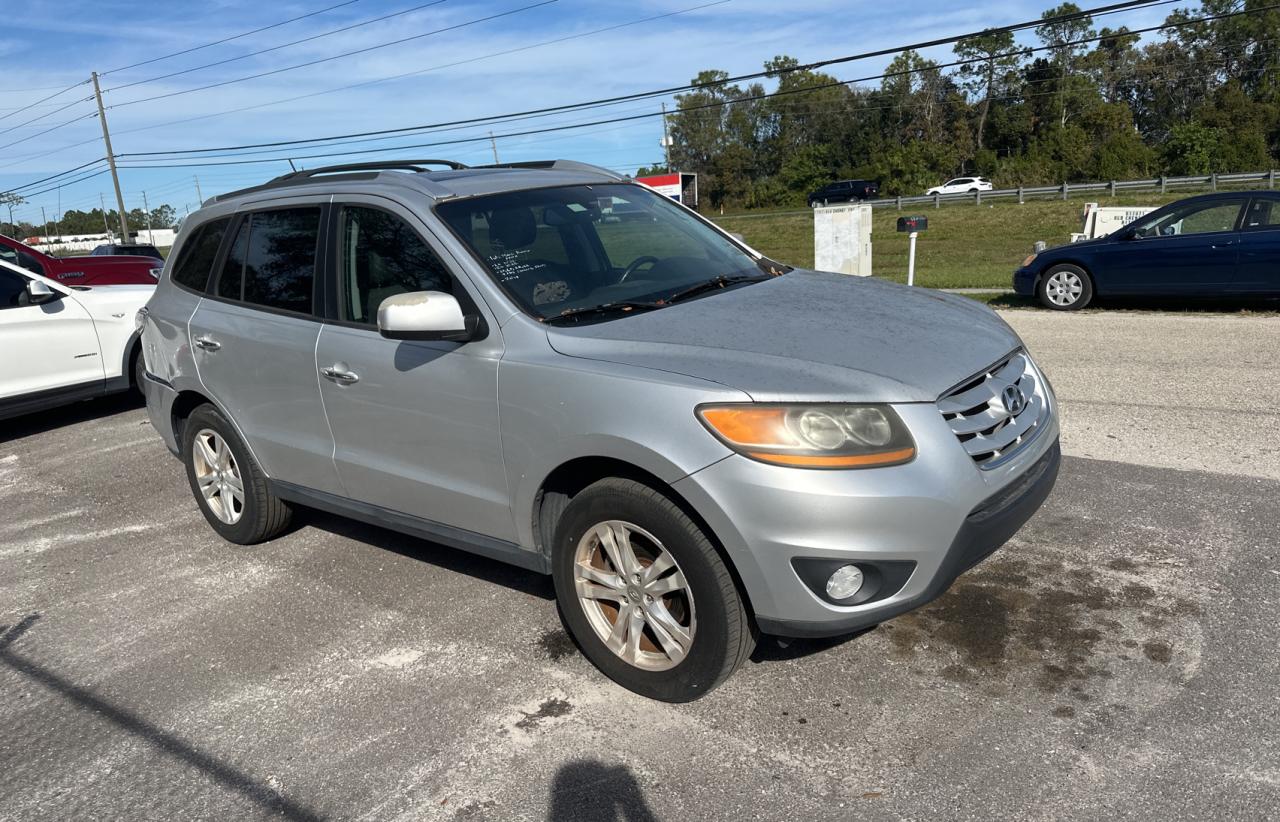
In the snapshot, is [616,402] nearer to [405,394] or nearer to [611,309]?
[611,309]

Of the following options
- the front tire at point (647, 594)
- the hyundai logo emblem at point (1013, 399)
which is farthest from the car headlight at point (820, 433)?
the hyundai logo emblem at point (1013, 399)

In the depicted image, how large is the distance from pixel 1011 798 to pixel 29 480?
6922 millimetres

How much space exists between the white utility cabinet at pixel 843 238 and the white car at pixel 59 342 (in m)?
8.70

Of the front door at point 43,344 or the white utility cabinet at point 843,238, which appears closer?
the front door at point 43,344

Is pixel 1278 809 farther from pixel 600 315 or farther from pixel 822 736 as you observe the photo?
pixel 600 315

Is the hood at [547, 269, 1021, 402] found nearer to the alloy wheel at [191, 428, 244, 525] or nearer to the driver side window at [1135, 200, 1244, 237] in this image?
the alloy wheel at [191, 428, 244, 525]

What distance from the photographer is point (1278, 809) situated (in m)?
2.62

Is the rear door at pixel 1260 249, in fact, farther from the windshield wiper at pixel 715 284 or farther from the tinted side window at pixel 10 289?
the tinted side window at pixel 10 289

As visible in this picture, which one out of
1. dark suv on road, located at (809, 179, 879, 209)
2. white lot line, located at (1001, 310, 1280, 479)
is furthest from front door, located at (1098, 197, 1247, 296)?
dark suv on road, located at (809, 179, 879, 209)

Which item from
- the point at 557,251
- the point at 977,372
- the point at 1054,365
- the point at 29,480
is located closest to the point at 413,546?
the point at 557,251

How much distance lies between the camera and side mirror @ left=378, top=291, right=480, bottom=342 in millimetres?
3428

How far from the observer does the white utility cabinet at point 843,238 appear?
13.5 m

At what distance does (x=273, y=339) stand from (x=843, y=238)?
10.4 meters

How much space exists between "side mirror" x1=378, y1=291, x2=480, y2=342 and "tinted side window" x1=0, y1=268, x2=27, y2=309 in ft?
20.4
